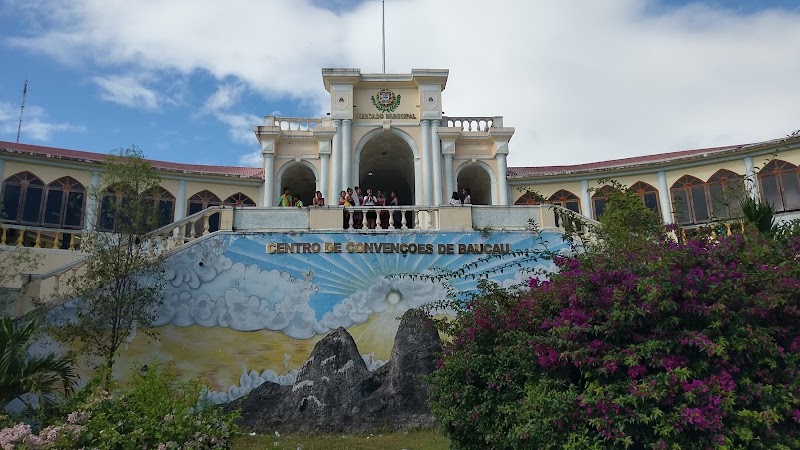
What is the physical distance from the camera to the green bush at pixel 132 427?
230 inches

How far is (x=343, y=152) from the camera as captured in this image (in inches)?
923

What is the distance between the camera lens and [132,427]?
620 centimetres

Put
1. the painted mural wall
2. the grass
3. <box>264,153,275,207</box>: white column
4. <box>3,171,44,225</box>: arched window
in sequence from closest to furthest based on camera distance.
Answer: the grass
the painted mural wall
<box>3,171,44,225</box>: arched window
<box>264,153,275,207</box>: white column

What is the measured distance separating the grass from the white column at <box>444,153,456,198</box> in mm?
12888

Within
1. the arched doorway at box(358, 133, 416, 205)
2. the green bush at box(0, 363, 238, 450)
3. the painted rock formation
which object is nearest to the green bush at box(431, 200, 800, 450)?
the green bush at box(0, 363, 238, 450)

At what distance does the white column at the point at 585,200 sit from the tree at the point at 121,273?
1781cm

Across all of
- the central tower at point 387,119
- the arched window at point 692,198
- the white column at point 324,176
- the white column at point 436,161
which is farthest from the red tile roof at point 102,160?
the arched window at point 692,198

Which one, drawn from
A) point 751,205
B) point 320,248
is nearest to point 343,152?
point 320,248

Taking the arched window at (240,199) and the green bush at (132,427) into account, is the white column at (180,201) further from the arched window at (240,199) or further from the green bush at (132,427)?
the green bush at (132,427)

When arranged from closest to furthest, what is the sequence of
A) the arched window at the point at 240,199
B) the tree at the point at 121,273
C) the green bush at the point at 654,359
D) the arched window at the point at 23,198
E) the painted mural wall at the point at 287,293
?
the green bush at the point at 654,359 → the tree at the point at 121,273 → the painted mural wall at the point at 287,293 → the arched window at the point at 23,198 → the arched window at the point at 240,199

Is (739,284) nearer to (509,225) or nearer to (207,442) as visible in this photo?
(207,442)

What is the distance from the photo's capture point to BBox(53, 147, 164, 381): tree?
12.6 metres

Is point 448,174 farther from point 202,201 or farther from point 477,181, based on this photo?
point 202,201

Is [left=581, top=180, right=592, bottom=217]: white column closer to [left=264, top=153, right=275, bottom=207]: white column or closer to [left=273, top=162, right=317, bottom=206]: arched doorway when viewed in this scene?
[left=273, top=162, right=317, bottom=206]: arched doorway
